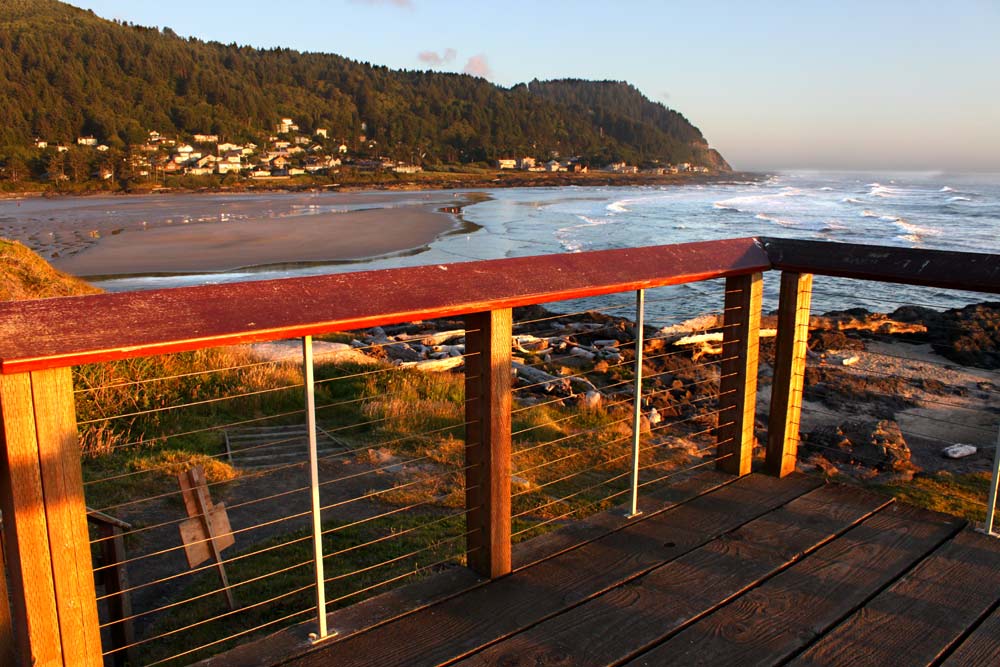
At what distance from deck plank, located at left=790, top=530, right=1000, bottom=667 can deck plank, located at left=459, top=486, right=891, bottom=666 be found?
355mm

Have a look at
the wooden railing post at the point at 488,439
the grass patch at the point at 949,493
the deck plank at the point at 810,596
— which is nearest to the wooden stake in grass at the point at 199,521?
the wooden railing post at the point at 488,439

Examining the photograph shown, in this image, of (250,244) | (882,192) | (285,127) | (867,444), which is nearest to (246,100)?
(285,127)

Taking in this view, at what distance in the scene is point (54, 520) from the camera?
1810 millimetres

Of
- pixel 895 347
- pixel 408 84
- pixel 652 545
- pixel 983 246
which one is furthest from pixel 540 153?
pixel 652 545

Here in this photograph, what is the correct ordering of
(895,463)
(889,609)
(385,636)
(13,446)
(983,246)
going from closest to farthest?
(13,446) < (385,636) < (889,609) < (895,463) < (983,246)

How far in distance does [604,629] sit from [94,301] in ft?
5.65

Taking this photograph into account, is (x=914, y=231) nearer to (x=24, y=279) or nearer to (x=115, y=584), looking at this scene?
(x=24, y=279)

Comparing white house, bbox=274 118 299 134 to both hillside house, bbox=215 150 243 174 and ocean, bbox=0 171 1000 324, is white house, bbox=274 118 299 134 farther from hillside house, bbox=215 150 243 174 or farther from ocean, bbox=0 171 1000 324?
ocean, bbox=0 171 1000 324

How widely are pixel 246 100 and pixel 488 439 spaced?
4285 inches

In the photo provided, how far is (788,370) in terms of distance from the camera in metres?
3.66

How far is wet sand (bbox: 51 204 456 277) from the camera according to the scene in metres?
22.1

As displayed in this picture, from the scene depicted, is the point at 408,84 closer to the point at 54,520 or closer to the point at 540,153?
the point at 540,153

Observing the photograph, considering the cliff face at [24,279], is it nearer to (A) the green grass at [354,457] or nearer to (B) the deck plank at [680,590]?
(A) the green grass at [354,457]

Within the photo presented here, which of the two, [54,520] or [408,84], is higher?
[408,84]
